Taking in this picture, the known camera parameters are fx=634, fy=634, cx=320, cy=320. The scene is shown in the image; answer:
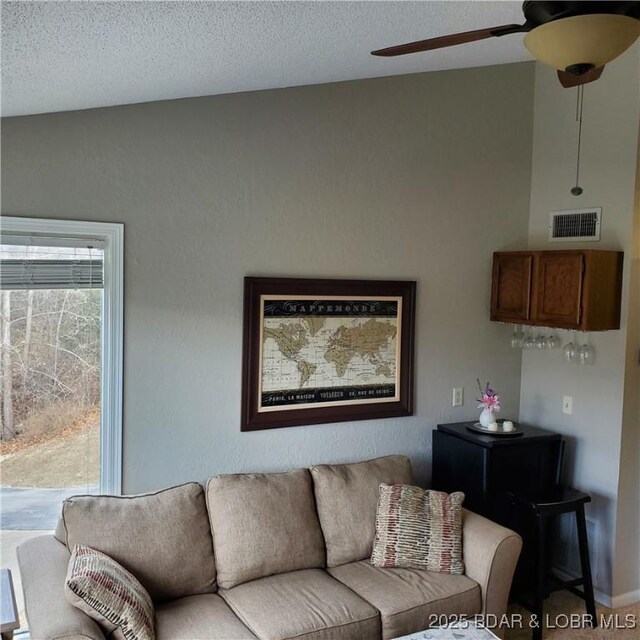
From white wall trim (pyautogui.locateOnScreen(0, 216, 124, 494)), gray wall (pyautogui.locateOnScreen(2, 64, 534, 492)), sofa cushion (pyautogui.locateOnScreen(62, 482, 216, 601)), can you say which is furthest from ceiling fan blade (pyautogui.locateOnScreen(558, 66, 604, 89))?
sofa cushion (pyautogui.locateOnScreen(62, 482, 216, 601))

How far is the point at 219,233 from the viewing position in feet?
10.5

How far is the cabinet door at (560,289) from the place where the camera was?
3379 millimetres

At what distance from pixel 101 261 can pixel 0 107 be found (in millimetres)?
778

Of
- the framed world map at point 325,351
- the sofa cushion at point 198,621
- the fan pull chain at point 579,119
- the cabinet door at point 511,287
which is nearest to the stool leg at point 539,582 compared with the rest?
the framed world map at point 325,351

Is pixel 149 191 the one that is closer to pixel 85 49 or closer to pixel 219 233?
pixel 219 233

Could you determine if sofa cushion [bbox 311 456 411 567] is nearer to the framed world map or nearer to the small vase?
the framed world map

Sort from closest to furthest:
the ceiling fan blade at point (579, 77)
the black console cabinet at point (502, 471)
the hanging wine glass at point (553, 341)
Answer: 1. the ceiling fan blade at point (579, 77)
2. the black console cabinet at point (502, 471)
3. the hanging wine glass at point (553, 341)

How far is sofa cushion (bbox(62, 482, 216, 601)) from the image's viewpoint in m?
2.65

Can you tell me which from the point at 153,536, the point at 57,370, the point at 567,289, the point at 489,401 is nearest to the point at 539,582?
the point at 489,401

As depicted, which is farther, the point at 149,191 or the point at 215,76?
the point at 149,191

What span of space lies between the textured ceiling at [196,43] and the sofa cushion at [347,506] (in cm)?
197

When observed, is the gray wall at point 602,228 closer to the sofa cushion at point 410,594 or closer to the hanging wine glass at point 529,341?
the hanging wine glass at point 529,341

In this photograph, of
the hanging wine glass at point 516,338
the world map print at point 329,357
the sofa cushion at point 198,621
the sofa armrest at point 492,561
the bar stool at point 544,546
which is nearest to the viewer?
the sofa cushion at point 198,621

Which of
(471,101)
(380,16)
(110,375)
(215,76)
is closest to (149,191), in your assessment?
(215,76)
